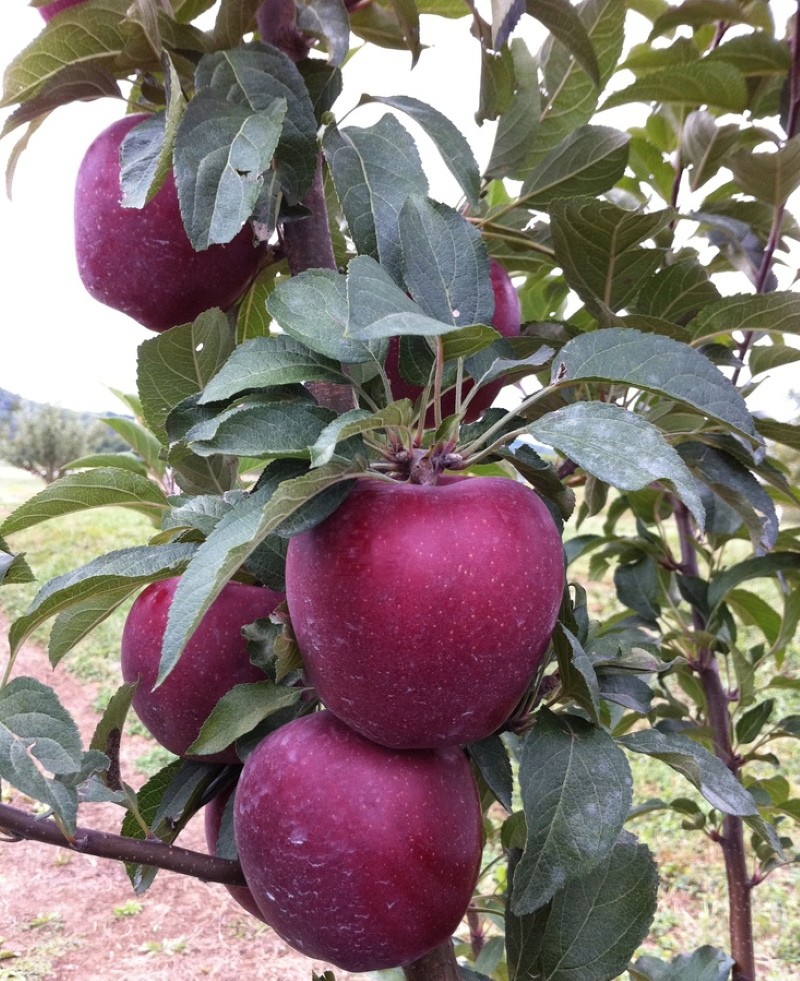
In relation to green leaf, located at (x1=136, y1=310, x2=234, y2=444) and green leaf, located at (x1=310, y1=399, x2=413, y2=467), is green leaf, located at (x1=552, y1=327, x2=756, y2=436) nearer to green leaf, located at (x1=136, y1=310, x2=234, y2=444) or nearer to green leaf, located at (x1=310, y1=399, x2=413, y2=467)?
green leaf, located at (x1=310, y1=399, x2=413, y2=467)

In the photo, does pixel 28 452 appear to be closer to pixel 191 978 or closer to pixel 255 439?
pixel 191 978

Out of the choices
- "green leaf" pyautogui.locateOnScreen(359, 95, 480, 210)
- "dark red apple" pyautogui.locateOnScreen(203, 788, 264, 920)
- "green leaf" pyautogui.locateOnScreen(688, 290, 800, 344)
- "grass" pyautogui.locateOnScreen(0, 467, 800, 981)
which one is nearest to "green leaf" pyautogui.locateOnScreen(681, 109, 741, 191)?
"green leaf" pyautogui.locateOnScreen(688, 290, 800, 344)

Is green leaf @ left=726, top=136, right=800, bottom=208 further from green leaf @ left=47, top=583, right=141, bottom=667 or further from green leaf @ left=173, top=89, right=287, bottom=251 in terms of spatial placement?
green leaf @ left=47, top=583, right=141, bottom=667

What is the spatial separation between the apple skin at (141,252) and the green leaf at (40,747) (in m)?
0.26

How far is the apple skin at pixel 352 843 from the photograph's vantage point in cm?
47

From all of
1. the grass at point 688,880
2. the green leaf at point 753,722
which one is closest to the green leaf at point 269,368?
the green leaf at point 753,722

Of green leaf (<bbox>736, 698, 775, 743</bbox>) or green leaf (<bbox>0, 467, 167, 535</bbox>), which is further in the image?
green leaf (<bbox>736, 698, 775, 743</bbox>)

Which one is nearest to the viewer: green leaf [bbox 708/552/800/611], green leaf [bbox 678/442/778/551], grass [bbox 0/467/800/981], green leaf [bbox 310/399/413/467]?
green leaf [bbox 310/399/413/467]

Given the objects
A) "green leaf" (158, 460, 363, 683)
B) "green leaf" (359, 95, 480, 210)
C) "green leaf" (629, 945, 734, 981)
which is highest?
"green leaf" (359, 95, 480, 210)

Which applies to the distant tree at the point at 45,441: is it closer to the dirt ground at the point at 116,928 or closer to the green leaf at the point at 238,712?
the dirt ground at the point at 116,928

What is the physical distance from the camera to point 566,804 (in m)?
0.46

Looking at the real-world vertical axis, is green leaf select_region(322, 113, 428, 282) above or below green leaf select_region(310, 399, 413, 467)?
above

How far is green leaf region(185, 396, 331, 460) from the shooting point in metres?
0.40

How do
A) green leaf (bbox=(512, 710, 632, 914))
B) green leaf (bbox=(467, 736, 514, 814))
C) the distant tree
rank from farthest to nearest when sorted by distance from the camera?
the distant tree → green leaf (bbox=(467, 736, 514, 814)) → green leaf (bbox=(512, 710, 632, 914))
